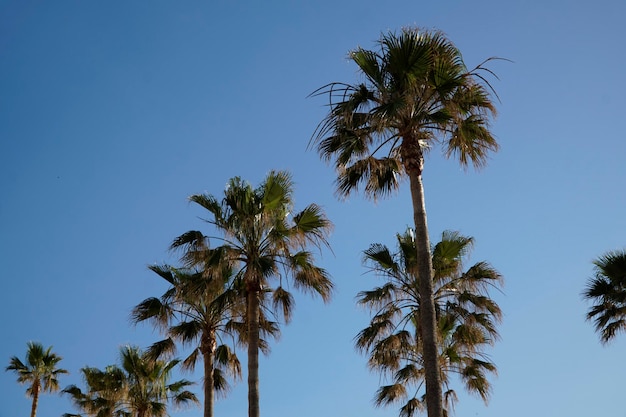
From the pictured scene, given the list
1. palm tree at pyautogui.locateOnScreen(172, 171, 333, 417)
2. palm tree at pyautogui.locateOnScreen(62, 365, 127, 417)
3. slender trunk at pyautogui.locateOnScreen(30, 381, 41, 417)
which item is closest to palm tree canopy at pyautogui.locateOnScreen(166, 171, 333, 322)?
palm tree at pyautogui.locateOnScreen(172, 171, 333, 417)

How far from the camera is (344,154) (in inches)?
714

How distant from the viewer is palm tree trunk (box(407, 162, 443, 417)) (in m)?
15.2

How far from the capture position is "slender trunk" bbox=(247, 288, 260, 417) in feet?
65.3

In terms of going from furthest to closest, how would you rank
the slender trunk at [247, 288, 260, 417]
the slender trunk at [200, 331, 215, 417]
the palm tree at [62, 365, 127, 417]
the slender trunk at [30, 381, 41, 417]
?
the slender trunk at [30, 381, 41, 417] < the palm tree at [62, 365, 127, 417] < the slender trunk at [200, 331, 215, 417] < the slender trunk at [247, 288, 260, 417]

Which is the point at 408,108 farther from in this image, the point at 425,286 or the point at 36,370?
the point at 36,370

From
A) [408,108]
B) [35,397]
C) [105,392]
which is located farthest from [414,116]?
[35,397]

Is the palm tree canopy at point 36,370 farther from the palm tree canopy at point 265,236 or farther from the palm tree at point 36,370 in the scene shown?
the palm tree canopy at point 265,236

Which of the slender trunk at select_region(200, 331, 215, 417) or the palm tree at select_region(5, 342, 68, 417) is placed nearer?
the slender trunk at select_region(200, 331, 215, 417)

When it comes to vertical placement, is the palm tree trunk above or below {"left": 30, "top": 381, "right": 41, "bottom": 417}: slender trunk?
below

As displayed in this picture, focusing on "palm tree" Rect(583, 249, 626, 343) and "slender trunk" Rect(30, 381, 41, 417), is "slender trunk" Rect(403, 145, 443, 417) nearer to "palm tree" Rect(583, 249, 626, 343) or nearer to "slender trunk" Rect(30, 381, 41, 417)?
"palm tree" Rect(583, 249, 626, 343)

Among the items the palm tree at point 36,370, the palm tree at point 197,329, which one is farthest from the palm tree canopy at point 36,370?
the palm tree at point 197,329

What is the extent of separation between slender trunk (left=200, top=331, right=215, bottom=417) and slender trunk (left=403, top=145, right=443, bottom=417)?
9.89 meters

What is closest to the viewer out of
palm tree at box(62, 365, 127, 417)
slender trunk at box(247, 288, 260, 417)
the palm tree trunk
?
the palm tree trunk

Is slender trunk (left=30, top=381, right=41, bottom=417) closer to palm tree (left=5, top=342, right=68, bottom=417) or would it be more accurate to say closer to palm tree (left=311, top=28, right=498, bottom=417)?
palm tree (left=5, top=342, right=68, bottom=417)
